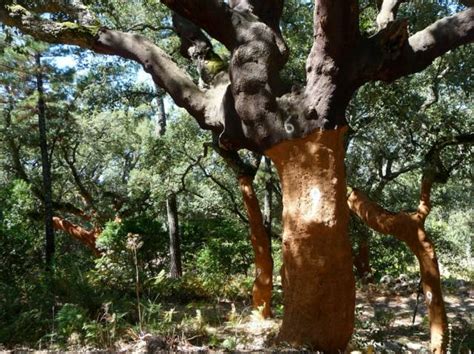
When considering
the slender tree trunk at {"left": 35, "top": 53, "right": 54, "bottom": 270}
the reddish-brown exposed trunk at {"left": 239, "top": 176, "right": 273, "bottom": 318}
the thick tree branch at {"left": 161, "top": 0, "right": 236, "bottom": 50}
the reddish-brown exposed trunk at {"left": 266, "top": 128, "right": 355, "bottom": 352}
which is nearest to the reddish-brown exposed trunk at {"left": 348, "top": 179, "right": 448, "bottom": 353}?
the reddish-brown exposed trunk at {"left": 239, "top": 176, "right": 273, "bottom": 318}

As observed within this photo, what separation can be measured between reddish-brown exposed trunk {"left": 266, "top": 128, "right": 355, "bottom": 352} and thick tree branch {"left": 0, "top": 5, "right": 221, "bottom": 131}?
3.99 feet

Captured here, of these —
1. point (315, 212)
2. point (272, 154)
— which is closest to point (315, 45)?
point (272, 154)

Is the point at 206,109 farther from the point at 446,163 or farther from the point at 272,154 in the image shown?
the point at 446,163

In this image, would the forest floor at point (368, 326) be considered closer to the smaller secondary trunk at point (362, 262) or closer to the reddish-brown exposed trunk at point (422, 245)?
the reddish-brown exposed trunk at point (422, 245)

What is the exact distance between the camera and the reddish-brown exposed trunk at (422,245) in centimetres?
577

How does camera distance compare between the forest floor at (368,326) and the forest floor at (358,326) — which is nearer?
the forest floor at (358,326)

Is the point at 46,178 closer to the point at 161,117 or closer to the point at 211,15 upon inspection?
the point at 161,117

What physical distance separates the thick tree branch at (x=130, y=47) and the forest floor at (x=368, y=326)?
2.51 metres

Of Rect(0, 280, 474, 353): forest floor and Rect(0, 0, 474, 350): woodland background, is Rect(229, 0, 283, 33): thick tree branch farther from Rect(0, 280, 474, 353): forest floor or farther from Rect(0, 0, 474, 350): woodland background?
Rect(0, 280, 474, 353): forest floor

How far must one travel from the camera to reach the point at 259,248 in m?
7.92

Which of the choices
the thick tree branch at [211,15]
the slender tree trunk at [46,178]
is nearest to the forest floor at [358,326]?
the thick tree branch at [211,15]

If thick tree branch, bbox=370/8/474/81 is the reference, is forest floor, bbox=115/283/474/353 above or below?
below

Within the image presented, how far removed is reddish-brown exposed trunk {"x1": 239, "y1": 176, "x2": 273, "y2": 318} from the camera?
7820mm

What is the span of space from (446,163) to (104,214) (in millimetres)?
10945
